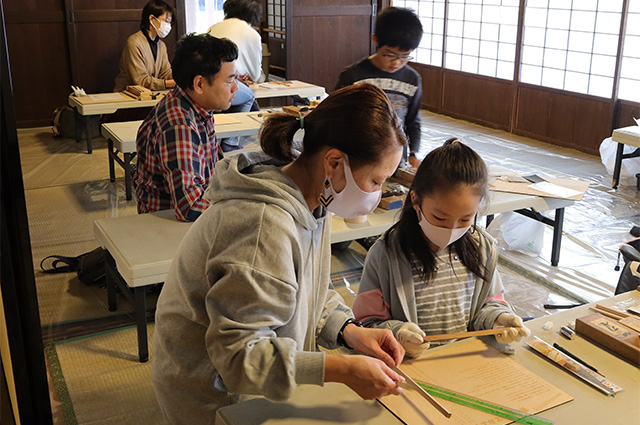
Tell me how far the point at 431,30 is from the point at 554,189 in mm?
5140

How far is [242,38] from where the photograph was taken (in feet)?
18.2

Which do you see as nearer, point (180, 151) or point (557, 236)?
point (180, 151)

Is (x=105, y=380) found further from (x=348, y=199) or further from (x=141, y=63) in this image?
(x=141, y=63)

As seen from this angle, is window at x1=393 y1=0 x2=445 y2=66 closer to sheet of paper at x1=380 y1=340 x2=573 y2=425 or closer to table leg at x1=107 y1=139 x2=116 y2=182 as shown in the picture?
table leg at x1=107 y1=139 x2=116 y2=182

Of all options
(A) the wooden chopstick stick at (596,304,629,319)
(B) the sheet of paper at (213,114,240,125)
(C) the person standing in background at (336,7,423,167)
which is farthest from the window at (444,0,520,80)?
(A) the wooden chopstick stick at (596,304,629,319)

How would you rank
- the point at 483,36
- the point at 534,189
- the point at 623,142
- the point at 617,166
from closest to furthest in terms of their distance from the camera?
1. the point at 534,189
2. the point at 623,142
3. the point at 617,166
4. the point at 483,36

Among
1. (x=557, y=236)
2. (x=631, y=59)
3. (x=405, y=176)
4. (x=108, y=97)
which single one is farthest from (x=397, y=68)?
(x=631, y=59)

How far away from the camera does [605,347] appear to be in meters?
1.53

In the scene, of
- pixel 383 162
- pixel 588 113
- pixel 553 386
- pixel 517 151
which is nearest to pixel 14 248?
pixel 383 162

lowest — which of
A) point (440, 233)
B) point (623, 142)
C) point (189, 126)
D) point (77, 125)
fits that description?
point (77, 125)

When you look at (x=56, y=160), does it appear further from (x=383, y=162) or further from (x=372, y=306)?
(x=383, y=162)

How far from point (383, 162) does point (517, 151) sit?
5128 millimetres

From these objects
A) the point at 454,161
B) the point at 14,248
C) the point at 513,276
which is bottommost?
the point at 513,276

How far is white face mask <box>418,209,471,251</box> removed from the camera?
165cm
